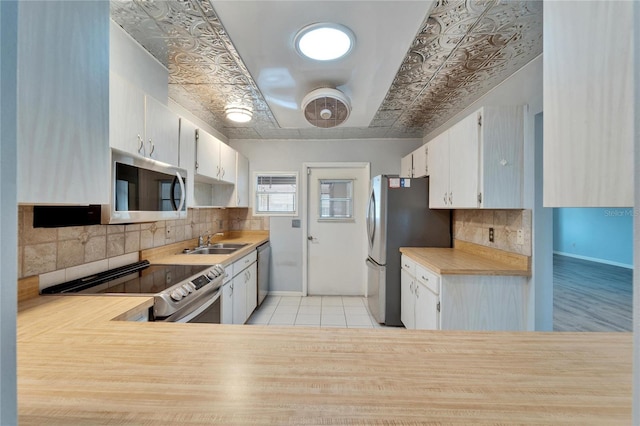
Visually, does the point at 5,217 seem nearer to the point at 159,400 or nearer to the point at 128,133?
the point at 159,400

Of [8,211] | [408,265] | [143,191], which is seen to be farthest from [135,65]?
[408,265]

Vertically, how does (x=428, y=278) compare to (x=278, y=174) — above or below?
below

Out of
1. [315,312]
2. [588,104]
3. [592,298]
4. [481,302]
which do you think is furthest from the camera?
[592,298]

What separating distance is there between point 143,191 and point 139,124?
16.4 inches

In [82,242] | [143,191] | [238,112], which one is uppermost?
[238,112]

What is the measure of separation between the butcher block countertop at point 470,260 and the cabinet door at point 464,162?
50cm

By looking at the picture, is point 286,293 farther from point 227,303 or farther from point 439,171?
point 439,171

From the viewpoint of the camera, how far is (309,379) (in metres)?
0.67

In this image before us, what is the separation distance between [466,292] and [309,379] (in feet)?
6.12

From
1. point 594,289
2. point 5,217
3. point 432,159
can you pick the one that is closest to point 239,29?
point 5,217

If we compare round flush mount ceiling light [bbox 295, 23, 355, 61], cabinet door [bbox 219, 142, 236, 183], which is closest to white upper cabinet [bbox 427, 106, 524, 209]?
round flush mount ceiling light [bbox 295, 23, 355, 61]

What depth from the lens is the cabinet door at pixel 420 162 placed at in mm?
3168

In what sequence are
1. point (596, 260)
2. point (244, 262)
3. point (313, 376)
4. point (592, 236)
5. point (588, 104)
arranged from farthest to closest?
point (596, 260) → point (592, 236) → point (244, 262) → point (313, 376) → point (588, 104)

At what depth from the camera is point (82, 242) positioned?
5.54 feet
